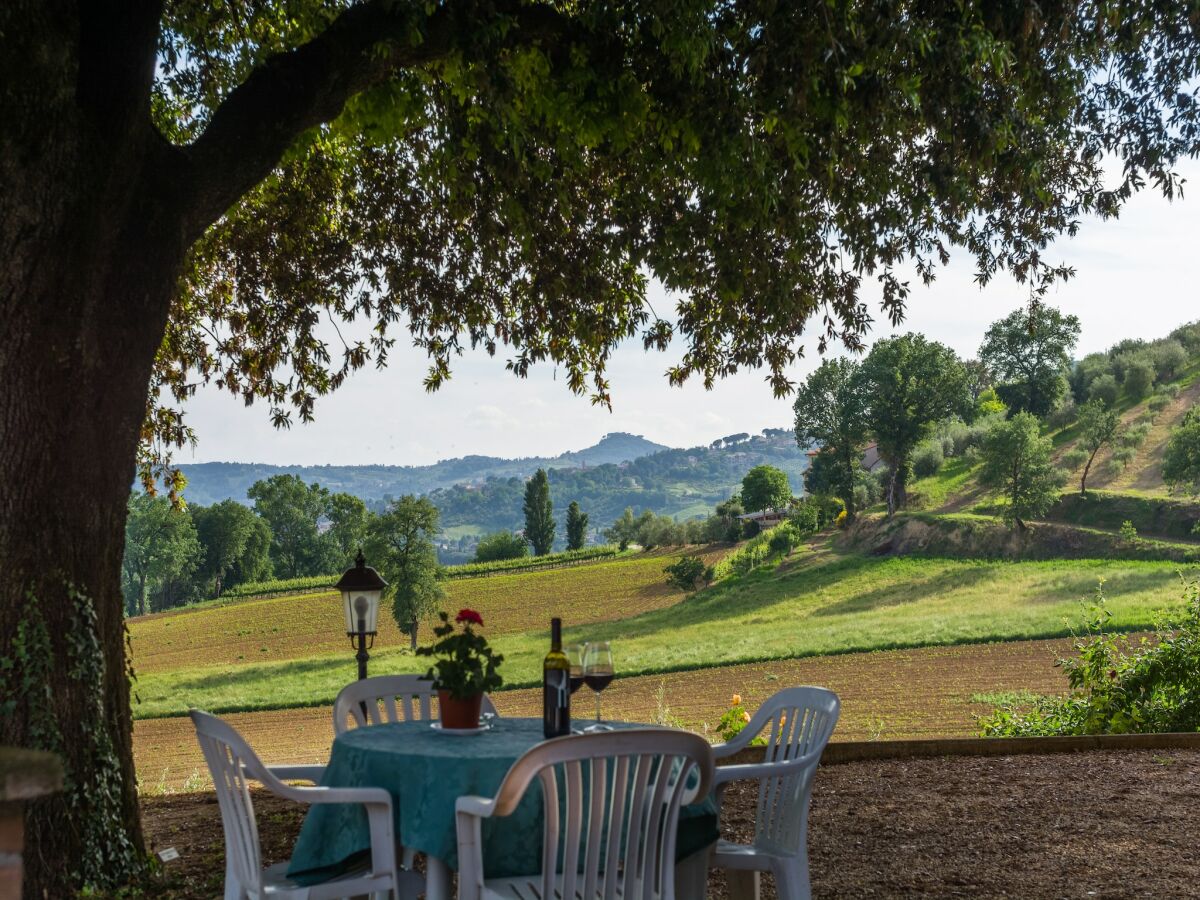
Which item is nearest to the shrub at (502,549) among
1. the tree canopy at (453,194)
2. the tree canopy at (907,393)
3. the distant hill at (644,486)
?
the tree canopy at (907,393)

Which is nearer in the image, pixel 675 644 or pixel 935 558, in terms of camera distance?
pixel 675 644

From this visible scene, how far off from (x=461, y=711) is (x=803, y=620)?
3427 centimetres

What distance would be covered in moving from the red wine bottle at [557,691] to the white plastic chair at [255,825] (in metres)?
0.50

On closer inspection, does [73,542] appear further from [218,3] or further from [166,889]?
[218,3]

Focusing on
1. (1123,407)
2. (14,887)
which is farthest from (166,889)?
(1123,407)

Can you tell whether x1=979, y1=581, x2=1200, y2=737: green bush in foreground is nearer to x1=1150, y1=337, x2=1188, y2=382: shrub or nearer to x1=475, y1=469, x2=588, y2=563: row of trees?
x1=1150, y1=337, x2=1188, y2=382: shrub

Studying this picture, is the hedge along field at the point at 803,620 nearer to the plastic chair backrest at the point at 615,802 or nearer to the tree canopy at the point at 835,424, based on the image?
the tree canopy at the point at 835,424

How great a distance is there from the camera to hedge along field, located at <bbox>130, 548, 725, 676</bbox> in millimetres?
37031

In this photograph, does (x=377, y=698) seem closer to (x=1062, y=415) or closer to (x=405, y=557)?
(x=405, y=557)

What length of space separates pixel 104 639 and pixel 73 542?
47 cm

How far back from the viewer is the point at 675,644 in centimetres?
3394

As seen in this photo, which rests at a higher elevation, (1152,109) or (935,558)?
(1152,109)

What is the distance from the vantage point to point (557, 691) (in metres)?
2.94

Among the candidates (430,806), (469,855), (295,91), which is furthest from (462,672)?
(295,91)
